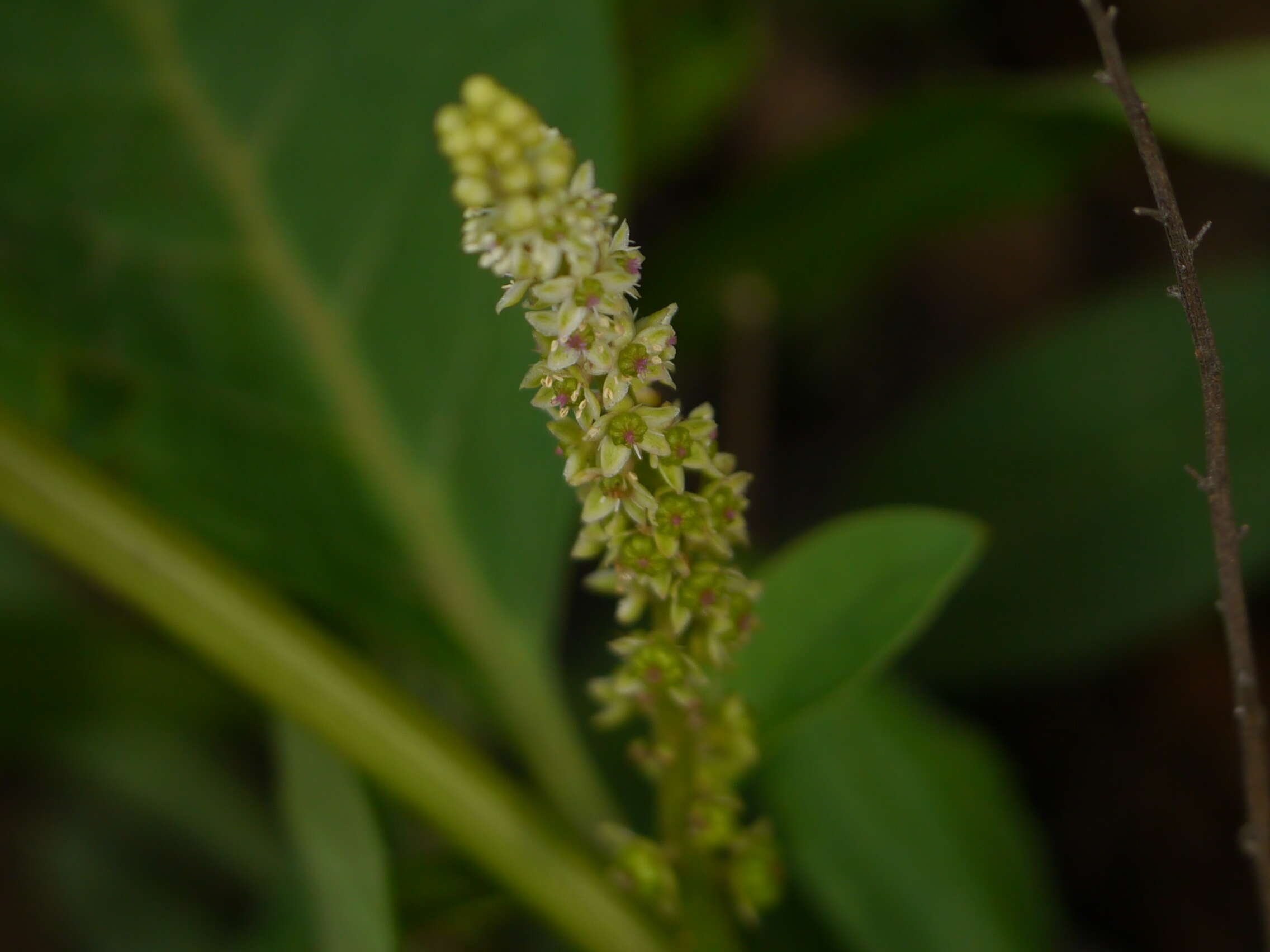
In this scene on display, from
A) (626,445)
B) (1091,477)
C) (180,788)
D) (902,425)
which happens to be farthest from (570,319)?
(180,788)

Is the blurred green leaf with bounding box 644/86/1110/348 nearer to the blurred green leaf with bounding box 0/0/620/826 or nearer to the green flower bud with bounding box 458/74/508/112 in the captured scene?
the blurred green leaf with bounding box 0/0/620/826

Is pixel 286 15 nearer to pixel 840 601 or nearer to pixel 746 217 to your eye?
pixel 746 217

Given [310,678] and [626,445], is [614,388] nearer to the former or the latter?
[626,445]

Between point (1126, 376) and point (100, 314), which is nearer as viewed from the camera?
point (100, 314)

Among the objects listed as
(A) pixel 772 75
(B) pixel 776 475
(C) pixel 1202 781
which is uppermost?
(A) pixel 772 75

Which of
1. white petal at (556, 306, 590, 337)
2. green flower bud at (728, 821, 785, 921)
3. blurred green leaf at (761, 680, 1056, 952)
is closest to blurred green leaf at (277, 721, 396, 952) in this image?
green flower bud at (728, 821, 785, 921)

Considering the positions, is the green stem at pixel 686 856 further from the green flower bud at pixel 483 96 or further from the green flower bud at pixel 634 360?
the green flower bud at pixel 483 96

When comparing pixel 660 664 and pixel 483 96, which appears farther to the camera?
pixel 660 664

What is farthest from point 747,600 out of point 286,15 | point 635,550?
point 286,15
